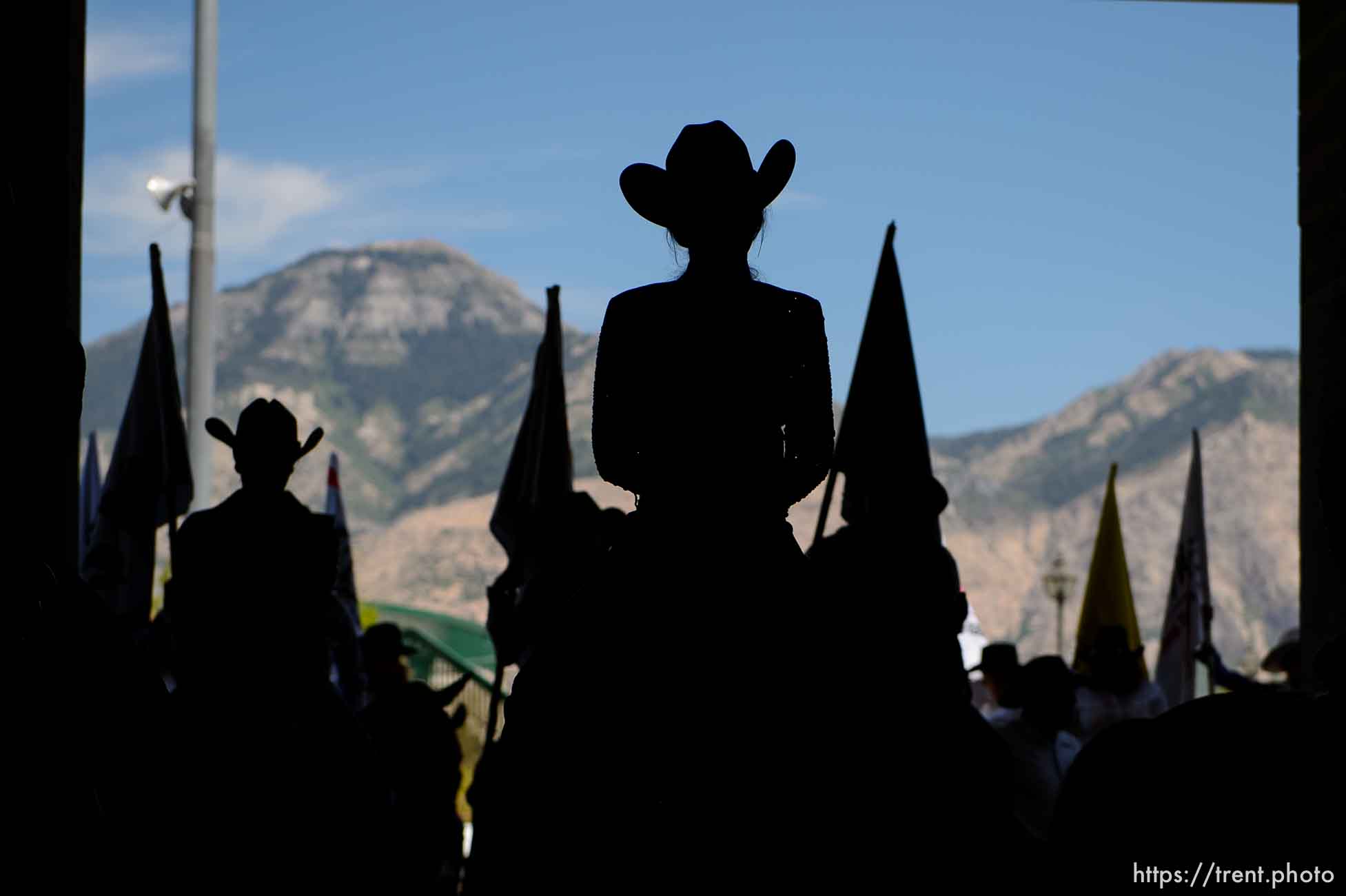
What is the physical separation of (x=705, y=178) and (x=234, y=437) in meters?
2.69

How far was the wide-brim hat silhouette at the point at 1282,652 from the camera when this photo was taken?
39.9 ft

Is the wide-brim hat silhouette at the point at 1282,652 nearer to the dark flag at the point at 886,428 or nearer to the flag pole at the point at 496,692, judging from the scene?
the flag pole at the point at 496,692

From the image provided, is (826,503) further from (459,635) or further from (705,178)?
(459,635)

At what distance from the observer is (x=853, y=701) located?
3.18 metres

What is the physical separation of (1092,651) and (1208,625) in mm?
762

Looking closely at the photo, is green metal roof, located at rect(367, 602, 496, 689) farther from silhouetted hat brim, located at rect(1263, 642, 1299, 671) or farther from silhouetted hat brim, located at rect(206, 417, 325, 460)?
silhouetted hat brim, located at rect(206, 417, 325, 460)

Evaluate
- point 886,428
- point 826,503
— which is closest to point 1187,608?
point 826,503

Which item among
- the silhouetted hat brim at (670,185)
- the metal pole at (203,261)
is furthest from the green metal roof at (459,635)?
the silhouetted hat brim at (670,185)

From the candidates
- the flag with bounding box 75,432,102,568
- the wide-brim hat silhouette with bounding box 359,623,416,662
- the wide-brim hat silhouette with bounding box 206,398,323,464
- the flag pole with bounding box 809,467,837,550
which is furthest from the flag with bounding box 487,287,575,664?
the flag with bounding box 75,432,102,568

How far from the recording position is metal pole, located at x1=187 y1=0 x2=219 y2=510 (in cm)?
1223

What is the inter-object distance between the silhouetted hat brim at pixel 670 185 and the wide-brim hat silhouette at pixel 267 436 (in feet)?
7.18

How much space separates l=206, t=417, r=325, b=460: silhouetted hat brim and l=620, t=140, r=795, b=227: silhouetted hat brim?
1947 millimetres

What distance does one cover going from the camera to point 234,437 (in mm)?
5652

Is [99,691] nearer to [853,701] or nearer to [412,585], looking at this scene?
[853,701]
